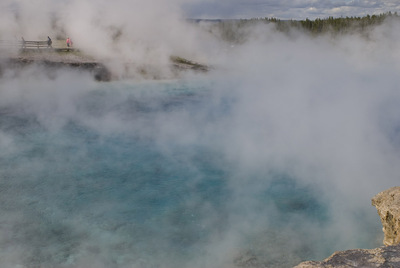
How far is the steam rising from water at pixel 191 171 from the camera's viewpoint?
13.5 ft

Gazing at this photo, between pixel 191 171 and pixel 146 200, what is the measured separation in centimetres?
109

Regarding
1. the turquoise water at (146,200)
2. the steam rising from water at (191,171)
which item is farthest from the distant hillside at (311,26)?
the turquoise water at (146,200)

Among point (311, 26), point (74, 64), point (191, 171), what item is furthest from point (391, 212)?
point (311, 26)

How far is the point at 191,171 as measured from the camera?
5902 mm

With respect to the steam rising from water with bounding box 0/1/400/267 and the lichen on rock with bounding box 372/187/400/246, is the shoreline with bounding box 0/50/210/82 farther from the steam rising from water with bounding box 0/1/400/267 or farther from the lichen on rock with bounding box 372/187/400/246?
the lichen on rock with bounding box 372/187/400/246

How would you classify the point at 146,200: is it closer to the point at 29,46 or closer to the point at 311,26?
the point at 29,46

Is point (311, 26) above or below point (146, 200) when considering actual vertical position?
above

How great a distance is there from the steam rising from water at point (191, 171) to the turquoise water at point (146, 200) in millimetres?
20

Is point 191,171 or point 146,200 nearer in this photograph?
point 146,200

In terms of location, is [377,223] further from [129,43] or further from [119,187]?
[129,43]

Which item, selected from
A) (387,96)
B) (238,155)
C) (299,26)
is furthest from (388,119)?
(299,26)

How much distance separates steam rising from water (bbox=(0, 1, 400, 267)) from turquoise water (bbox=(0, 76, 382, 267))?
2 centimetres

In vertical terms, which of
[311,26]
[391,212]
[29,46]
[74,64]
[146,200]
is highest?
[311,26]

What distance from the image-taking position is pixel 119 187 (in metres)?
5.34
